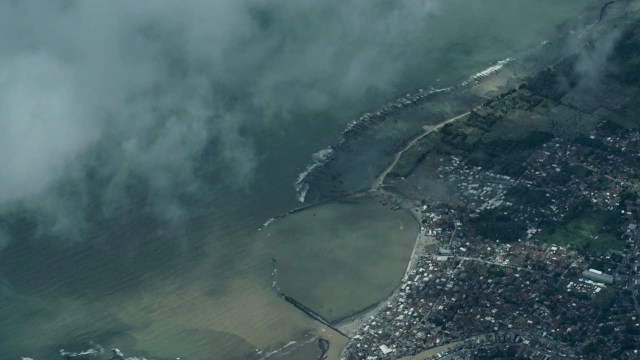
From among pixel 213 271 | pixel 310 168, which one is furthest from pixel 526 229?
pixel 213 271

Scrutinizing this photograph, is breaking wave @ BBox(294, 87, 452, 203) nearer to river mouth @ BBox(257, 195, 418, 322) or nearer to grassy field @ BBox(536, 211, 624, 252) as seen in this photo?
river mouth @ BBox(257, 195, 418, 322)

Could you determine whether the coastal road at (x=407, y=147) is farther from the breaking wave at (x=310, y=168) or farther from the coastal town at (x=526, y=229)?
the breaking wave at (x=310, y=168)

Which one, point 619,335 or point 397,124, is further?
point 397,124

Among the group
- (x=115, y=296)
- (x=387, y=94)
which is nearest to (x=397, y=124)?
(x=387, y=94)

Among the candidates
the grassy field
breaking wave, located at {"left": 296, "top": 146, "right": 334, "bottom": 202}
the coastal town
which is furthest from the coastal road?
the grassy field

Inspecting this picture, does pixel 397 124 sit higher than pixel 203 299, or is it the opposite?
pixel 397 124

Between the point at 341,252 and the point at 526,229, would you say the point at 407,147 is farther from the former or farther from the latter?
the point at 341,252

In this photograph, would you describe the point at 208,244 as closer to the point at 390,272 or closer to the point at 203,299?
the point at 203,299
